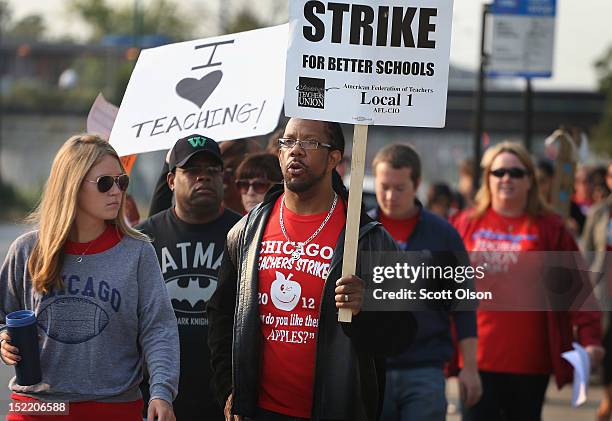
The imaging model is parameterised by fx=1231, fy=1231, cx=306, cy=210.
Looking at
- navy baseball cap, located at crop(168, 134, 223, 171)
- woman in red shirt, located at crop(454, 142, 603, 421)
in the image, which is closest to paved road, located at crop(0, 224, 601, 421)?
woman in red shirt, located at crop(454, 142, 603, 421)

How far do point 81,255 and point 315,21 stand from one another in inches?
49.9

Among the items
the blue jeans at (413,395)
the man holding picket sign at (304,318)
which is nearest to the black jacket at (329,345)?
the man holding picket sign at (304,318)

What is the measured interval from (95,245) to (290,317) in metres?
0.80

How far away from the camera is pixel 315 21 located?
4773 mm

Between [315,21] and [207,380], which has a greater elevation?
[315,21]

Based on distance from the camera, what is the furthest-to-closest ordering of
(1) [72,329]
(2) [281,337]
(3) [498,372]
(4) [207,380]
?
(3) [498,372]
(4) [207,380]
(2) [281,337]
(1) [72,329]

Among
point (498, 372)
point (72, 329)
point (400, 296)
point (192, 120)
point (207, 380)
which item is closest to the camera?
point (72, 329)

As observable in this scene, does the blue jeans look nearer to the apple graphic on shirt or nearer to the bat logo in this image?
the bat logo

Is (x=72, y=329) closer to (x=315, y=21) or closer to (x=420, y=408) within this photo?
(x=315, y=21)

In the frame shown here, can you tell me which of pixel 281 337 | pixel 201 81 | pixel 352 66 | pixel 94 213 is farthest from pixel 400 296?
pixel 201 81

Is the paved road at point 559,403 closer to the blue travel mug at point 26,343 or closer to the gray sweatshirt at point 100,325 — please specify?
the gray sweatshirt at point 100,325

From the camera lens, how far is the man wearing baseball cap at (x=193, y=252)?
5.63 metres

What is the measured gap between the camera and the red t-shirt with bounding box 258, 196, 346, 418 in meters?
4.79

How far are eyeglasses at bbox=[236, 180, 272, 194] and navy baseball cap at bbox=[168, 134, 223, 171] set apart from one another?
1.95 feet
